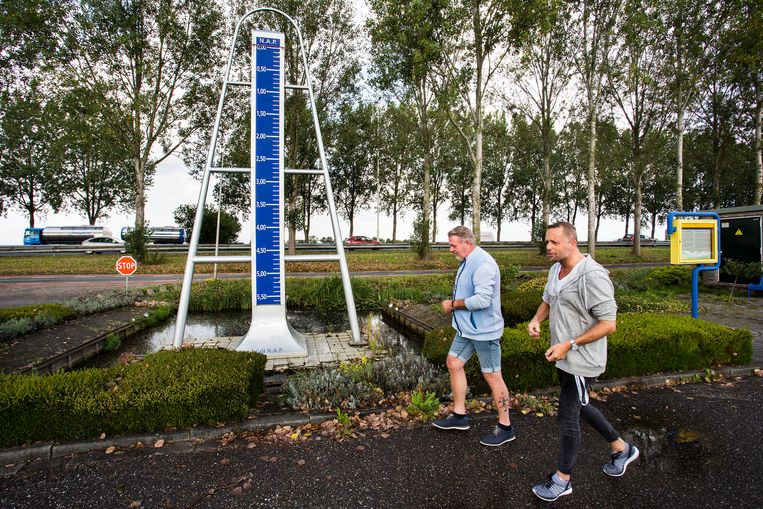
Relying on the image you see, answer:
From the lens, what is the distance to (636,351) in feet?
18.1

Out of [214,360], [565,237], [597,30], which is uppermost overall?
[597,30]

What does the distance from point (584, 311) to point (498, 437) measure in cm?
160

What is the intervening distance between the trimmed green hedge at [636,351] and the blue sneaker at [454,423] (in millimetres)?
877

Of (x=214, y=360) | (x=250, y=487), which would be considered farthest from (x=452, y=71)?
(x=250, y=487)

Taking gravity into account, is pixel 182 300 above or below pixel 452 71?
below

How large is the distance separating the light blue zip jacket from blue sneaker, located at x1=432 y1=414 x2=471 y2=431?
0.89 metres

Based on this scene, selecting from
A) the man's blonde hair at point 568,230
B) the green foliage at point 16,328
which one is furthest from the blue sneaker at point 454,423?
the green foliage at point 16,328

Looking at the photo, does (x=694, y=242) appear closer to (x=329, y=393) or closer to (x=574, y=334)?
(x=574, y=334)

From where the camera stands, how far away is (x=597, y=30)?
19.5m

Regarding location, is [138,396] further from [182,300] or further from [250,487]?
[182,300]

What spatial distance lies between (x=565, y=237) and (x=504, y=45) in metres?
17.4

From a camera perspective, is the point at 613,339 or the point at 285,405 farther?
the point at 613,339

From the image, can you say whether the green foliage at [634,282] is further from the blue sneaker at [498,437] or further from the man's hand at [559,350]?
the man's hand at [559,350]

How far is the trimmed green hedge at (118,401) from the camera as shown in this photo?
3734 millimetres
